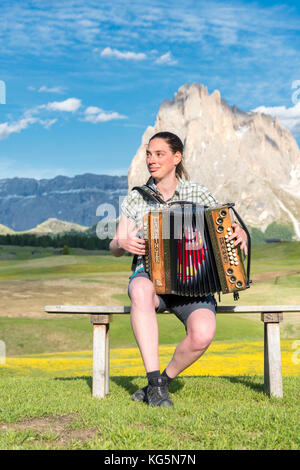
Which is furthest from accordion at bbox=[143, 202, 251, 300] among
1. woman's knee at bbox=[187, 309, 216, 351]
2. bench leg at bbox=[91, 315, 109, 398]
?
bench leg at bbox=[91, 315, 109, 398]

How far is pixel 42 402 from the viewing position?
19.9 ft

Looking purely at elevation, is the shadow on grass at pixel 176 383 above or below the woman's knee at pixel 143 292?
below

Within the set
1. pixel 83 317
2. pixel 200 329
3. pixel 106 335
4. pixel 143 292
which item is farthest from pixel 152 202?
pixel 83 317

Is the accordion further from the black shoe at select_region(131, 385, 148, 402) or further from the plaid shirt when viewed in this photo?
the black shoe at select_region(131, 385, 148, 402)

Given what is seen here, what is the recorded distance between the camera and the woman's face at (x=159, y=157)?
6715 mm

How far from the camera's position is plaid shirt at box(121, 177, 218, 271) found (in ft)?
22.0

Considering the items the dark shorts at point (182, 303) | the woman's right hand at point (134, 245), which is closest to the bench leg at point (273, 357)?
the dark shorts at point (182, 303)

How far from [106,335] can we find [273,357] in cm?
241

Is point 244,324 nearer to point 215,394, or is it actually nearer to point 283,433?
point 215,394

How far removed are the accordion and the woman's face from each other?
0.85 m

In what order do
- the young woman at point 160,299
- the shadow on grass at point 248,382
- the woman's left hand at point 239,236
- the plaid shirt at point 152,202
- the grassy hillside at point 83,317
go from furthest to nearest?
the grassy hillside at point 83,317 < the shadow on grass at point 248,382 < the plaid shirt at point 152,202 < the young woman at point 160,299 < the woman's left hand at point 239,236

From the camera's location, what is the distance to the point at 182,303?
635 cm

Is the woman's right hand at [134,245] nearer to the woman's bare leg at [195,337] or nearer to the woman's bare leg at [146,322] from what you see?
the woman's bare leg at [146,322]

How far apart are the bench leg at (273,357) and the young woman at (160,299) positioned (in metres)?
1.24
